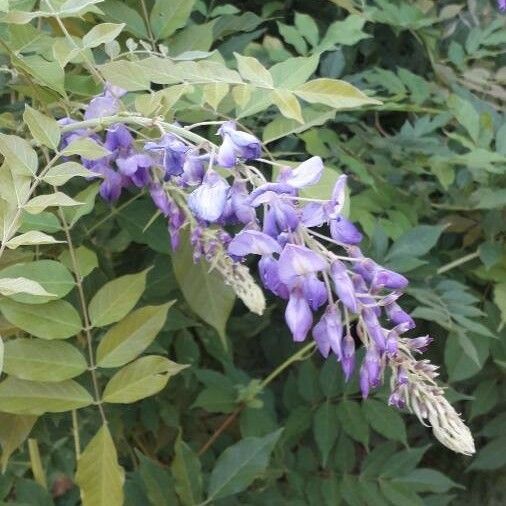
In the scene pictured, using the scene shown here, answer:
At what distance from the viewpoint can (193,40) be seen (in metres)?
1.15

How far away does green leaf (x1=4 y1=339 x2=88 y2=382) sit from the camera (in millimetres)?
895

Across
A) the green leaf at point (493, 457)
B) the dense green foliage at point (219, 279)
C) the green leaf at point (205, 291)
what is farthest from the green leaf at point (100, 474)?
the green leaf at point (493, 457)

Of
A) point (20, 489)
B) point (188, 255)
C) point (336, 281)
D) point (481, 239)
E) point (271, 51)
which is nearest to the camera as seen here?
point (336, 281)

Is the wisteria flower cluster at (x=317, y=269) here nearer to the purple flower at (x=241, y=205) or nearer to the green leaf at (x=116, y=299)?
the purple flower at (x=241, y=205)

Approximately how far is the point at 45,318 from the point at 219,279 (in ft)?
0.81

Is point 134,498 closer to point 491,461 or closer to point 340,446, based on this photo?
point 340,446

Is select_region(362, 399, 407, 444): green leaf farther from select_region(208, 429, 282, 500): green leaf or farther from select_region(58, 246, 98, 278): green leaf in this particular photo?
select_region(58, 246, 98, 278): green leaf

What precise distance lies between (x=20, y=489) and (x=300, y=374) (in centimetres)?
45

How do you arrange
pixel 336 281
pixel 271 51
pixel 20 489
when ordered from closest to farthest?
pixel 336 281
pixel 20 489
pixel 271 51

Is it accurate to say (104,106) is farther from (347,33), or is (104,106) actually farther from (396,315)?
(347,33)

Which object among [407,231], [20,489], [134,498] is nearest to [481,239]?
[407,231]

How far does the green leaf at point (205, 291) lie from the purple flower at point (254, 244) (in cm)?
38

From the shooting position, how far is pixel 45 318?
921mm

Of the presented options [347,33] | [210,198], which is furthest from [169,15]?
[210,198]
